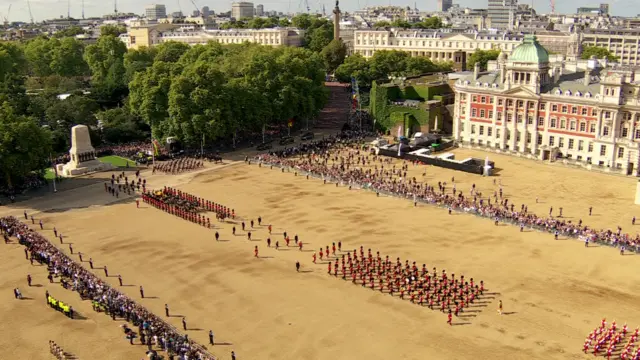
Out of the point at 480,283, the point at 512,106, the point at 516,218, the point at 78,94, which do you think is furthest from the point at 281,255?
the point at 78,94

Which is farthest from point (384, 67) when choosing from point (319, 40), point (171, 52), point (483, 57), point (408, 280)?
point (408, 280)

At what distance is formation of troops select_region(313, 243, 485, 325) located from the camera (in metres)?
40.3

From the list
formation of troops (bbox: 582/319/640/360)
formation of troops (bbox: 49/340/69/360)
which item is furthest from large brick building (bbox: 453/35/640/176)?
formation of troops (bbox: 49/340/69/360)

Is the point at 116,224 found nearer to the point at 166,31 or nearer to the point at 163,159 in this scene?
the point at 163,159

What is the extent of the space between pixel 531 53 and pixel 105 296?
6221 cm

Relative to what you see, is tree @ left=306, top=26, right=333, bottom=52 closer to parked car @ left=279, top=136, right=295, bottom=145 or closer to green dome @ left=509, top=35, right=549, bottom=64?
parked car @ left=279, top=136, right=295, bottom=145

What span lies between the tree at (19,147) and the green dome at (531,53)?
61.0 meters

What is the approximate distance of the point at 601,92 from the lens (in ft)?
238

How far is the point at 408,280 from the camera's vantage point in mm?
42844

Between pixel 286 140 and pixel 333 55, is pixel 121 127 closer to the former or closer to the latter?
pixel 286 140

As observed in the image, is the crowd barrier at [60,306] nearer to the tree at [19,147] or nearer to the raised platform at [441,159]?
the tree at [19,147]

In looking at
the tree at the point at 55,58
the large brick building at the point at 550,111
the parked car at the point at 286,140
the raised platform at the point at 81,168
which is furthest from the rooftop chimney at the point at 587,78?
the tree at the point at 55,58

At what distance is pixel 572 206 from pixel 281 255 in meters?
31.4

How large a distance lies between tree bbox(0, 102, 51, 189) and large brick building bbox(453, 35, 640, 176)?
5686cm
